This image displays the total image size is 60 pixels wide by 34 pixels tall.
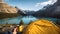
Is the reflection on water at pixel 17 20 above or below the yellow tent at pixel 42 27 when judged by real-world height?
above

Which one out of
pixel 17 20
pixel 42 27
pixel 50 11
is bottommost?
pixel 42 27

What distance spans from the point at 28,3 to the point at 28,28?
1.29 ft

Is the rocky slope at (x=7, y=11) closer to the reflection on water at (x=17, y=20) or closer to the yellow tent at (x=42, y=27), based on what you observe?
the reflection on water at (x=17, y=20)

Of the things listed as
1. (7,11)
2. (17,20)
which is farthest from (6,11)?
(17,20)

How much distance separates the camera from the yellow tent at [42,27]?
1945mm

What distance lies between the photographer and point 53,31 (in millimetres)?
1963

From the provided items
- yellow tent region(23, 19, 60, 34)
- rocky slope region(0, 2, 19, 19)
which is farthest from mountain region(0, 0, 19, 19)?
yellow tent region(23, 19, 60, 34)

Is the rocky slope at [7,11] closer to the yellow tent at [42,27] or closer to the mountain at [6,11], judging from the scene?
the mountain at [6,11]

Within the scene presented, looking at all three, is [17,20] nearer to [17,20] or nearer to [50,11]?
[17,20]

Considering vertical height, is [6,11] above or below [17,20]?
above

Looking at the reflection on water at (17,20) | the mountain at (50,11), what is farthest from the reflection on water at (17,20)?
the mountain at (50,11)

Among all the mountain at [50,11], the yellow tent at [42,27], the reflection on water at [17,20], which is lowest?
the yellow tent at [42,27]

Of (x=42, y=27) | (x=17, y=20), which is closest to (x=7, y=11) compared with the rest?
(x=17, y=20)

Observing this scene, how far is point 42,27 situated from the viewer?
2.00 metres
